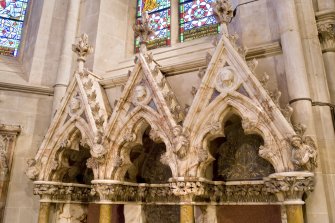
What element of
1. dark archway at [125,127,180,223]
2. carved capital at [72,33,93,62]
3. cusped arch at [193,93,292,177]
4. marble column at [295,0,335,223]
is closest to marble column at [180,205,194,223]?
cusped arch at [193,93,292,177]

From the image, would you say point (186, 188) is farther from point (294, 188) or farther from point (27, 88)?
point (27, 88)

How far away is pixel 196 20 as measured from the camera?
18.9ft

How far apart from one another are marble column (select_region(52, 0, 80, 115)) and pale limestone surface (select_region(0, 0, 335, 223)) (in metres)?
0.13

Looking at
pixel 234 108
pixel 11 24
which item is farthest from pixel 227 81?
pixel 11 24

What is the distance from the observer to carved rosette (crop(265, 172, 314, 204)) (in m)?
3.10

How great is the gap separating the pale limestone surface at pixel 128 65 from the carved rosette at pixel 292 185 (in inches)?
7.5

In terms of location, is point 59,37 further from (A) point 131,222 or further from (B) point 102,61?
(A) point 131,222

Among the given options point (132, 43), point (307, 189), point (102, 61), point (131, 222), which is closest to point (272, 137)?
point (307, 189)

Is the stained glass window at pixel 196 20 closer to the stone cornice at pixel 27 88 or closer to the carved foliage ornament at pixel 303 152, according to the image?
the stone cornice at pixel 27 88

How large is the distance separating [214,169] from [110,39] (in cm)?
316

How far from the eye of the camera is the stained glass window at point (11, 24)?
647 centimetres

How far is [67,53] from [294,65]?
4.01 meters

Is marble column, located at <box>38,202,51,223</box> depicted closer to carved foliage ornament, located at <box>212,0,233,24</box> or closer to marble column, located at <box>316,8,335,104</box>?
carved foliage ornament, located at <box>212,0,233,24</box>

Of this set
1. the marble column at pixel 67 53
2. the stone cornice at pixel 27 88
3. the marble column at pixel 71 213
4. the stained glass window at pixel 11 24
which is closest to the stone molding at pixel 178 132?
the marble column at pixel 71 213
